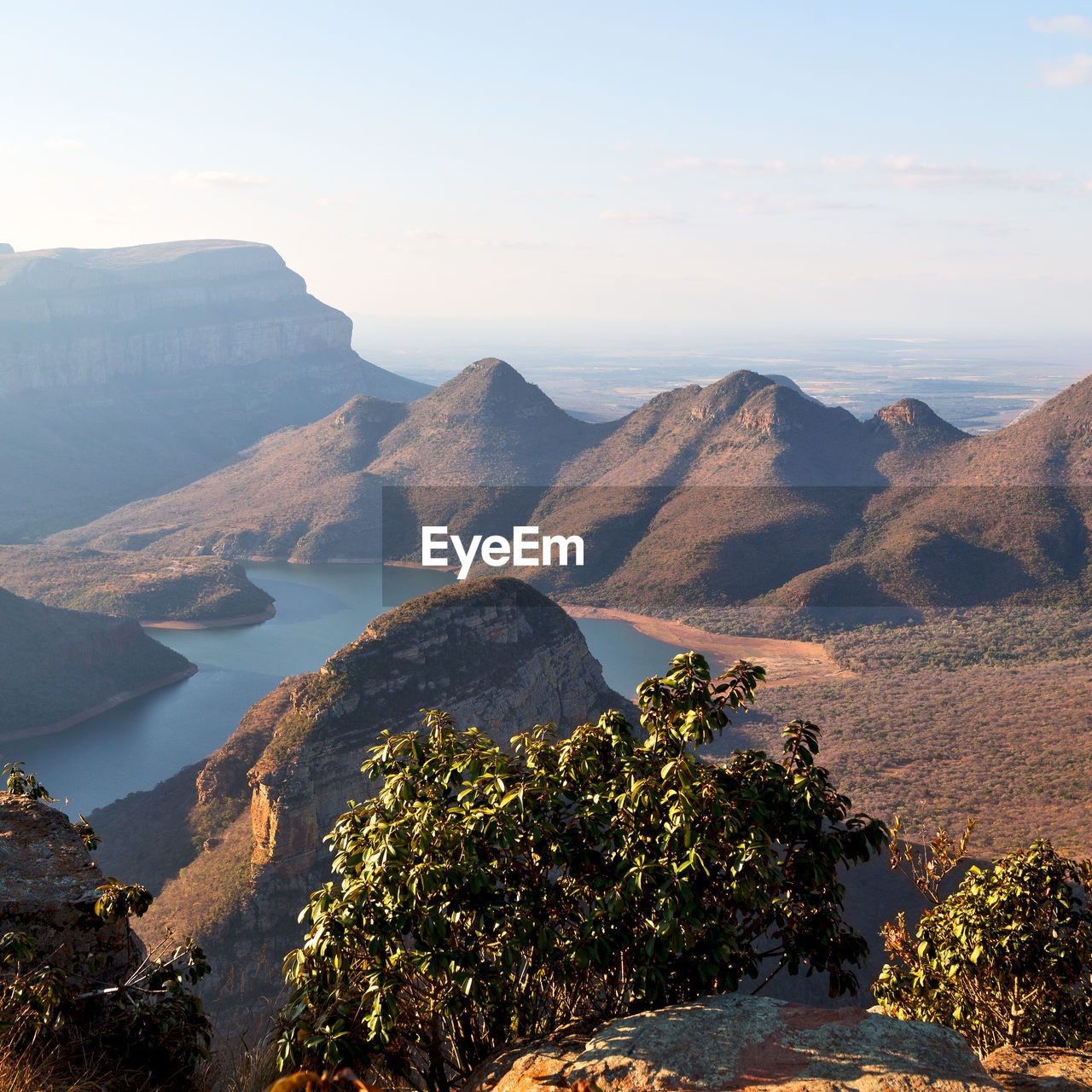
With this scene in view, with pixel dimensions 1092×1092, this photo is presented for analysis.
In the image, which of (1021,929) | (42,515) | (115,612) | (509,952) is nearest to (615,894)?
(509,952)

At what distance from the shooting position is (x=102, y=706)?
64.9 meters

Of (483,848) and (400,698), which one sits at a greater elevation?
(483,848)

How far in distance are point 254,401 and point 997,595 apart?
542 feet

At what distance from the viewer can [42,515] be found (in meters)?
123

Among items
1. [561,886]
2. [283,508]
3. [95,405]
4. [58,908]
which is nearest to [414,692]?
[58,908]

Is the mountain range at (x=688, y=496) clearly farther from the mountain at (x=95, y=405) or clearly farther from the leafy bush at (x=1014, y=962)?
the leafy bush at (x=1014, y=962)

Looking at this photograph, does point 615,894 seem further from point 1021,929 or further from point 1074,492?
point 1074,492

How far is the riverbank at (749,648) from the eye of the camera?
68794mm

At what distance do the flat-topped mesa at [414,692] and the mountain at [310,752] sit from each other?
0.07 metres

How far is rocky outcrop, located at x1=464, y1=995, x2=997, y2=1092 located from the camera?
19.6 feet

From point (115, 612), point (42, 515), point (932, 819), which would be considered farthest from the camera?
point (42, 515)

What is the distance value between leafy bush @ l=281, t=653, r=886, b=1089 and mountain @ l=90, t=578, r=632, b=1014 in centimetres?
2212

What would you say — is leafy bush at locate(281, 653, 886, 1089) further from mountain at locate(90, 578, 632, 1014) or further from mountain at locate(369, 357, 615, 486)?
mountain at locate(369, 357, 615, 486)

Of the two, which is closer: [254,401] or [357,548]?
[357,548]
